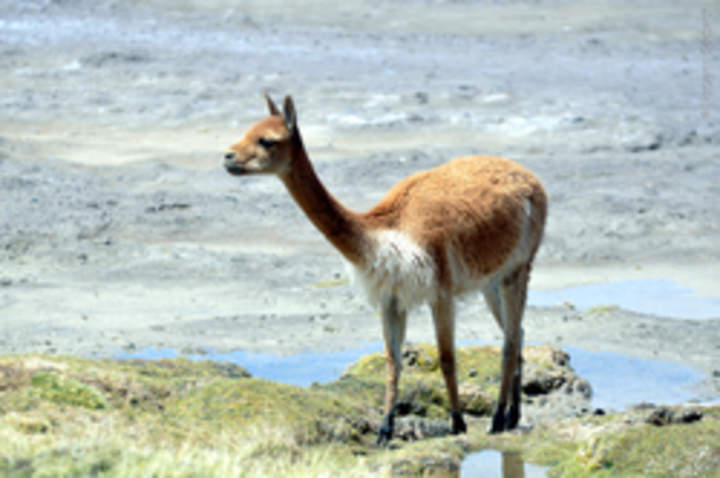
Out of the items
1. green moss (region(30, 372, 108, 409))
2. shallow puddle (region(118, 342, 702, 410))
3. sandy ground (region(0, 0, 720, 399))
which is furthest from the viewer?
sandy ground (region(0, 0, 720, 399))

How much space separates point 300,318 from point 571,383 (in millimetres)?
4285

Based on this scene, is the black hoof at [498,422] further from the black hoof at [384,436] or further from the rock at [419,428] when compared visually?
the black hoof at [384,436]

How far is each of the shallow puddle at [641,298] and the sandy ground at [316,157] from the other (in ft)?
1.17

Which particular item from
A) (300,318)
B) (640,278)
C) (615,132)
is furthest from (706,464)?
(615,132)

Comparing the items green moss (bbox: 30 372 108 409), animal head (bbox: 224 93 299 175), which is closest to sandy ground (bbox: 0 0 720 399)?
animal head (bbox: 224 93 299 175)

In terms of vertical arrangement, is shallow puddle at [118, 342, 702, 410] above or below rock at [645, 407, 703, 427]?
below

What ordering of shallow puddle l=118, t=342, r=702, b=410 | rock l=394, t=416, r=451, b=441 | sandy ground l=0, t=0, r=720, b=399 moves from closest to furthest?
rock l=394, t=416, r=451, b=441
shallow puddle l=118, t=342, r=702, b=410
sandy ground l=0, t=0, r=720, b=399

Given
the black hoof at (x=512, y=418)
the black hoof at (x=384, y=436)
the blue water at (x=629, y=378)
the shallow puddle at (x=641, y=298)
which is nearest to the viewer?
the black hoof at (x=384, y=436)

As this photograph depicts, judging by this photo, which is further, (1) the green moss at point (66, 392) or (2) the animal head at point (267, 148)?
(2) the animal head at point (267, 148)

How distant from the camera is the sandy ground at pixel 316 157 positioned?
47.2 feet

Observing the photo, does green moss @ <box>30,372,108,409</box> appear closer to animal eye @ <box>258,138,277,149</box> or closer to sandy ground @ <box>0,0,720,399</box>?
animal eye @ <box>258,138,277,149</box>

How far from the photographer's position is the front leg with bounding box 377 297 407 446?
28.8 ft

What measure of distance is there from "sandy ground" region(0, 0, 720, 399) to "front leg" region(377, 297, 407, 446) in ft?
1.27

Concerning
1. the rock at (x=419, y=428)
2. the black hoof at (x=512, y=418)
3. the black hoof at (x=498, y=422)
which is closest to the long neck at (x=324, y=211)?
the rock at (x=419, y=428)
